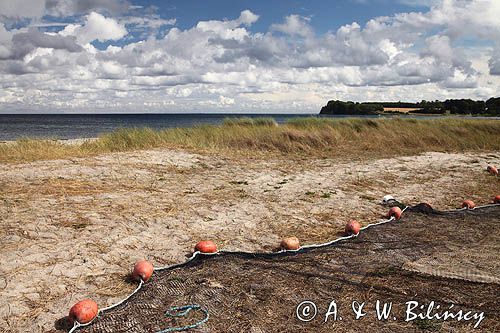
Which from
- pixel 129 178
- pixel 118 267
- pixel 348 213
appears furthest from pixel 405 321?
pixel 129 178

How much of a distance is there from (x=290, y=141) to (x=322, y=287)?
11422 millimetres

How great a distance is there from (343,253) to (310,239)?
0.90 meters

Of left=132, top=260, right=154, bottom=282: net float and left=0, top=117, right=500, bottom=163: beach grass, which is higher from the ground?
left=0, top=117, right=500, bottom=163: beach grass

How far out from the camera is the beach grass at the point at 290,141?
11970 mm

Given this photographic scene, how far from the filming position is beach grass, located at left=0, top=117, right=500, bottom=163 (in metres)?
12.0

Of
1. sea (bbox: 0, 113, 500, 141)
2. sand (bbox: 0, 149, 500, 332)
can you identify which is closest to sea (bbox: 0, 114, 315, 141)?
sea (bbox: 0, 113, 500, 141)

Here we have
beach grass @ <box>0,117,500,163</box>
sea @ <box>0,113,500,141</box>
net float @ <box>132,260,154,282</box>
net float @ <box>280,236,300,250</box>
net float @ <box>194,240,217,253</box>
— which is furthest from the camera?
sea @ <box>0,113,500,141</box>

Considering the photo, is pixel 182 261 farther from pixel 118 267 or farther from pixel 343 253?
pixel 343 253

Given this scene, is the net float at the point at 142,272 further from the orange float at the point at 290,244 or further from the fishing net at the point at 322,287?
the orange float at the point at 290,244

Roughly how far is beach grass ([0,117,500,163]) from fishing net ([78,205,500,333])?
7721mm

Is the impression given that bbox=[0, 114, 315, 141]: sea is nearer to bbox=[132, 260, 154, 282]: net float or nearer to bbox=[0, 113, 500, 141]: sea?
bbox=[0, 113, 500, 141]: sea

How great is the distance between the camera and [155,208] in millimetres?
6086

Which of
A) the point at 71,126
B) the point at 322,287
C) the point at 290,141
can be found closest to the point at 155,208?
the point at 322,287

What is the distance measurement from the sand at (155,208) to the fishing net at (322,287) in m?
0.58
